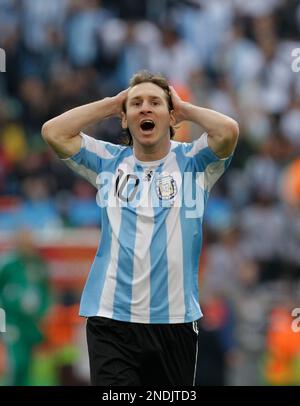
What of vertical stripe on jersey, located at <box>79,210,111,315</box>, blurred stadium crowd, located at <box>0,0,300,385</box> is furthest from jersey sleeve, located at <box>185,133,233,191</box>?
blurred stadium crowd, located at <box>0,0,300,385</box>

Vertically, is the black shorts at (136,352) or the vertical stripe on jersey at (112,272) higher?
the vertical stripe on jersey at (112,272)

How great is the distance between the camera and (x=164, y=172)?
602 cm

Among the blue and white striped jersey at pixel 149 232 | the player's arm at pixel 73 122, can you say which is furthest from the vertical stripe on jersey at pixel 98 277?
the player's arm at pixel 73 122

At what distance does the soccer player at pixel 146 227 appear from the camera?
580cm

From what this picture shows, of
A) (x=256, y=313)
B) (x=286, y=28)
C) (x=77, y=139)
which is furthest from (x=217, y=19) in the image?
(x=77, y=139)

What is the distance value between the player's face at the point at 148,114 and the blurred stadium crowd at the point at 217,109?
4669mm

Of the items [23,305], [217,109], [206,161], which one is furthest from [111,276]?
[217,109]

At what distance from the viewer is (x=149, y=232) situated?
584 centimetres

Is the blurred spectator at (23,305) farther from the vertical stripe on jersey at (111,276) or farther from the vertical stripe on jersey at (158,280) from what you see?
the vertical stripe on jersey at (158,280)

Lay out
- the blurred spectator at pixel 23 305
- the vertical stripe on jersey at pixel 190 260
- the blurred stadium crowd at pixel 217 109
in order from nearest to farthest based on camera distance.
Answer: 1. the vertical stripe on jersey at pixel 190 260
2. the blurred spectator at pixel 23 305
3. the blurred stadium crowd at pixel 217 109

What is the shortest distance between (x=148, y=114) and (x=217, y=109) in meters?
7.72

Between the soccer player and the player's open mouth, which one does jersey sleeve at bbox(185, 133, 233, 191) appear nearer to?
the soccer player

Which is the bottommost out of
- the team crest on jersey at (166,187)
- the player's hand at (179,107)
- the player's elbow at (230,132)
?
the team crest on jersey at (166,187)

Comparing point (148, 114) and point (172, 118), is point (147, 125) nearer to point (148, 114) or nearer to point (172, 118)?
point (148, 114)
